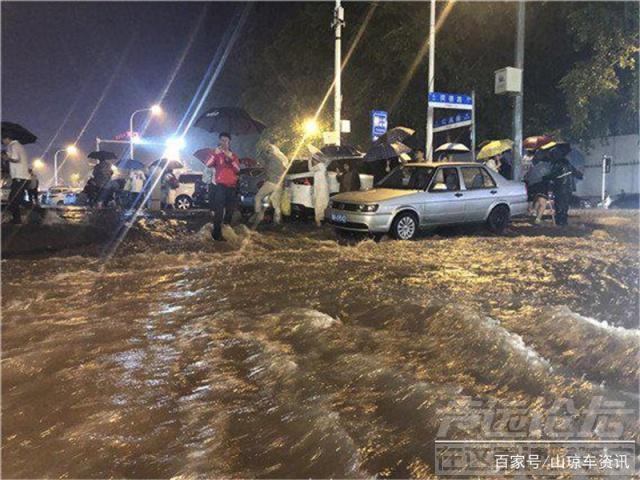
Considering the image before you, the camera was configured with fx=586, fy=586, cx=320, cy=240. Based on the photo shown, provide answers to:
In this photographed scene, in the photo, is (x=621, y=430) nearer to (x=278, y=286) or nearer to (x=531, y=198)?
(x=278, y=286)

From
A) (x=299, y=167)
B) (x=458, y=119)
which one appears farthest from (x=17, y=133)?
(x=458, y=119)

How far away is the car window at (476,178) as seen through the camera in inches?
438

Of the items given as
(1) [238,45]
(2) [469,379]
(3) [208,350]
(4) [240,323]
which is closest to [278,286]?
(4) [240,323]

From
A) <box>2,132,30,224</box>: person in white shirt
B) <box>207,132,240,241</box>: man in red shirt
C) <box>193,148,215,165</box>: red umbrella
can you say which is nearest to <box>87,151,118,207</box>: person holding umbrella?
<box>193,148,215,165</box>: red umbrella

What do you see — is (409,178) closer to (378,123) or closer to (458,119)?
(378,123)

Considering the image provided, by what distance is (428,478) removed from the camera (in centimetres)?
264

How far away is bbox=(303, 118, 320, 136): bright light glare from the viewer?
2422 cm

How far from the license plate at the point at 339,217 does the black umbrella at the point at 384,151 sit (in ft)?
8.64

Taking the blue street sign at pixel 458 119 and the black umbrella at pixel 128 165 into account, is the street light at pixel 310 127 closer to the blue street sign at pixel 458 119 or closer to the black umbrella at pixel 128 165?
the black umbrella at pixel 128 165

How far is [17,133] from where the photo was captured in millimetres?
13031

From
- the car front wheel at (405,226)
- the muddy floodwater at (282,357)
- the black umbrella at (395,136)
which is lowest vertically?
the muddy floodwater at (282,357)

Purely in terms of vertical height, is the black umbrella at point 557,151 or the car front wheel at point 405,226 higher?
the black umbrella at point 557,151

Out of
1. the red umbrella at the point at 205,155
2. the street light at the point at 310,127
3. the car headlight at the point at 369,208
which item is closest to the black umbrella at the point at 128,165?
the red umbrella at the point at 205,155

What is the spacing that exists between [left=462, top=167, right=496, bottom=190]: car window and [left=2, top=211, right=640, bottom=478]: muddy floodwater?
3703mm
